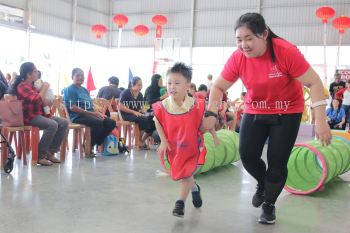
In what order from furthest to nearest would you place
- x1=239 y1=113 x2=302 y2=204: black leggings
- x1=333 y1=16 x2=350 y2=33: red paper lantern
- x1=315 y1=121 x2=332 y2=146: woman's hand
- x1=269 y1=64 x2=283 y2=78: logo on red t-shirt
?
x1=333 y1=16 x2=350 y2=33: red paper lantern
x1=239 y1=113 x2=302 y2=204: black leggings
x1=269 y1=64 x2=283 y2=78: logo on red t-shirt
x1=315 y1=121 x2=332 y2=146: woman's hand

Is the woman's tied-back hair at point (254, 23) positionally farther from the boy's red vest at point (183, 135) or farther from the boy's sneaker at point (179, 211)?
the boy's sneaker at point (179, 211)

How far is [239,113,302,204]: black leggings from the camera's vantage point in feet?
8.04

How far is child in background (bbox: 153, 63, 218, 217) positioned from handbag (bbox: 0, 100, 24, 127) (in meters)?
2.13

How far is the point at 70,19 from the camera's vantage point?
15117mm

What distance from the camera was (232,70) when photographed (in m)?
2.53

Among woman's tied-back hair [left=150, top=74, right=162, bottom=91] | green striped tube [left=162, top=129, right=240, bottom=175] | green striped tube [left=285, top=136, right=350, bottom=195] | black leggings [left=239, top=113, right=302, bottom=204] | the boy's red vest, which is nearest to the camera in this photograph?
black leggings [left=239, top=113, right=302, bottom=204]

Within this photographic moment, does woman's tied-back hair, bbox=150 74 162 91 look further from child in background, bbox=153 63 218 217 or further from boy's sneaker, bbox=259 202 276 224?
boy's sneaker, bbox=259 202 276 224

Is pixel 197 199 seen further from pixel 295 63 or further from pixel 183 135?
pixel 295 63

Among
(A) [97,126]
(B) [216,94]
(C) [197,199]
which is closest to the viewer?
(B) [216,94]

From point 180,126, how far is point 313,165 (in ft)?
6.10

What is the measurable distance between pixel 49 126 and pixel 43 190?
1.27 meters

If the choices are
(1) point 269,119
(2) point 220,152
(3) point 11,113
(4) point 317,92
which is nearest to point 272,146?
(1) point 269,119

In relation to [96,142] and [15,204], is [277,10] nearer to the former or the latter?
[96,142]

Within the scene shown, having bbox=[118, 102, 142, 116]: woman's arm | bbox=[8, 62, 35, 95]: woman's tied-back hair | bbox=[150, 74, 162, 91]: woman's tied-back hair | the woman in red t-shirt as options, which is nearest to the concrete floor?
the woman in red t-shirt
